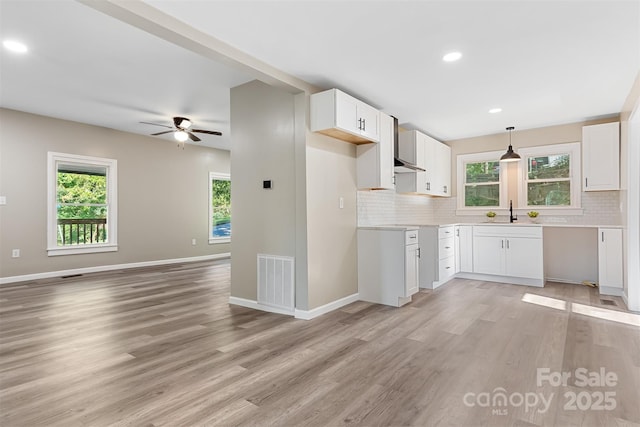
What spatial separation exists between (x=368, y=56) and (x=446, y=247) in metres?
3.21

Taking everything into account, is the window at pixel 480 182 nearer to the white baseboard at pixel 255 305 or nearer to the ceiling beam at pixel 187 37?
the ceiling beam at pixel 187 37

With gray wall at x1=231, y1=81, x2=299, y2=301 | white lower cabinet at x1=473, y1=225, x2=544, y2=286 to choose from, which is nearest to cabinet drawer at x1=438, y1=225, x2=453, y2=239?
white lower cabinet at x1=473, y1=225, x2=544, y2=286

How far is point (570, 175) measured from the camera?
5477 millimetres

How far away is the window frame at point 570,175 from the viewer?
5406mm

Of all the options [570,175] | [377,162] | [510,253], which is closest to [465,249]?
[510,253]

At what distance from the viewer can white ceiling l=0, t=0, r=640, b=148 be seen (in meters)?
2.47

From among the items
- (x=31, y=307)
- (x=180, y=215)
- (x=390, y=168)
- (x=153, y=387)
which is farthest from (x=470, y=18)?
(x=180, y=215)

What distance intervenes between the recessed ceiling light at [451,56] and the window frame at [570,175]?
347 centimetres

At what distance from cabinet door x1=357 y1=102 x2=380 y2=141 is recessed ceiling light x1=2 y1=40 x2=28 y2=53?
3.32 metres

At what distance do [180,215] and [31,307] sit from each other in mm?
3918

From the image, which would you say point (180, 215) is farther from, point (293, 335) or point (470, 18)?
point (470, 18)

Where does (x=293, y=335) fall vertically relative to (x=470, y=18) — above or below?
below

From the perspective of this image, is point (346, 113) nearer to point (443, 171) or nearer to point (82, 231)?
point (443, 171)

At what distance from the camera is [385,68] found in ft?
11.2
